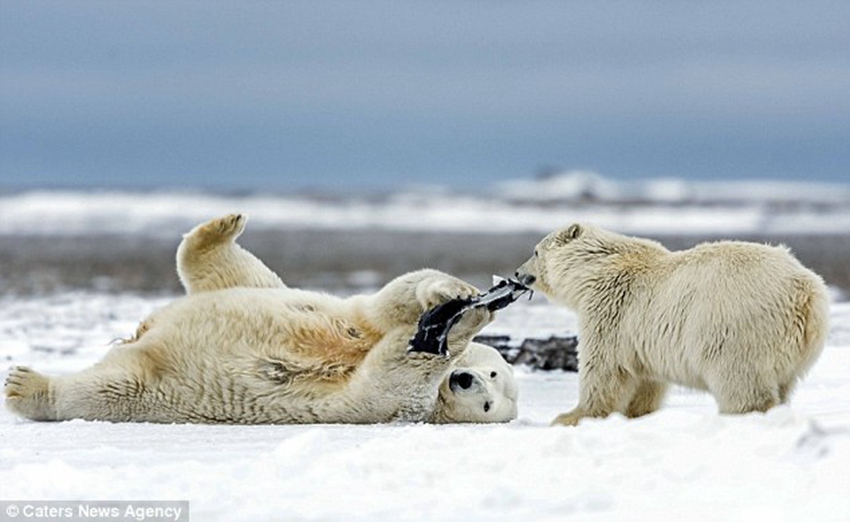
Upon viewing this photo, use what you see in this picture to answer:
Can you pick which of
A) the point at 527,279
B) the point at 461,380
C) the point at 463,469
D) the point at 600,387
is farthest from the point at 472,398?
the point at 463,469

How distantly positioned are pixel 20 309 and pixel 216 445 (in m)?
9.00

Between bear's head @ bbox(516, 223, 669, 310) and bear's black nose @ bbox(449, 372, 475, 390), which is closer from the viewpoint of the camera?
bear's black nose @ bbox(449, 372, 475, 390)

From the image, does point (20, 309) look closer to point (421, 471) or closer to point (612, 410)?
point (612, 410)

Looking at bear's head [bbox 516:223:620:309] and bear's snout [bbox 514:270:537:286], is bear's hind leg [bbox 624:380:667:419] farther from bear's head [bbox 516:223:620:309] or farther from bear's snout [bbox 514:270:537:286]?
bear's snout [bbox 514:270:537:286]

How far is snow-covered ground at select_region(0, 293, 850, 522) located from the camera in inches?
178

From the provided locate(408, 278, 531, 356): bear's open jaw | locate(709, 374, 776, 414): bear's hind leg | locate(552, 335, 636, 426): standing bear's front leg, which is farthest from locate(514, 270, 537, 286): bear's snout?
locate(709, 374, 776, 414): bear's hind leg

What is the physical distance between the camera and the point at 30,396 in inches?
279

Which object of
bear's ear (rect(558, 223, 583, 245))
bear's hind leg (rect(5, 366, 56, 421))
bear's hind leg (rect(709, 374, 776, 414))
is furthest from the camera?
bear's ear (rect(558, 223, 583, 245))

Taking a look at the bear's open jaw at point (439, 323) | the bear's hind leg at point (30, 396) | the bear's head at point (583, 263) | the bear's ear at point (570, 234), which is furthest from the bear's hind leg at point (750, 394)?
the bear's hind leg at point (30, 396)

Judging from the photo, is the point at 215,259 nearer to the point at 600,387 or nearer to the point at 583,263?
the point at 583,263

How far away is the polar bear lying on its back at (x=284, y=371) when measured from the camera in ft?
22.5

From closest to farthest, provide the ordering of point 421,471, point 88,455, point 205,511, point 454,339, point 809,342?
point 205,511
point 421,471
point 88,455
point 809,342
point 454,339

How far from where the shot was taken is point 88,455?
19.1ft

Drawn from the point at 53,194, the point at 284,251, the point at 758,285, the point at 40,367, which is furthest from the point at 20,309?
the point at 53,194
